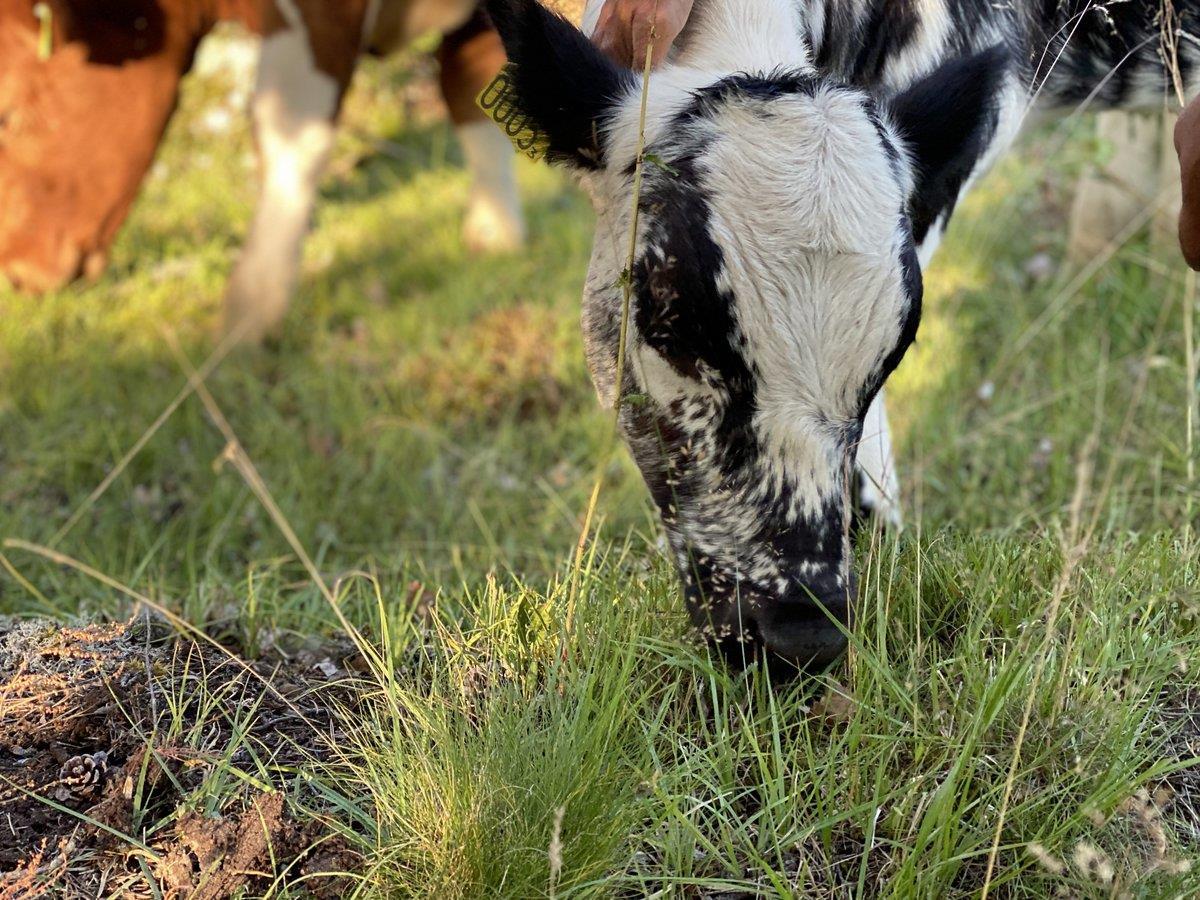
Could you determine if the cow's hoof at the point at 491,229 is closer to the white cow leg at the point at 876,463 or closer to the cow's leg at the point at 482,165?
the cow's leg at the point at 482,165

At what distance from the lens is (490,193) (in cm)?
632

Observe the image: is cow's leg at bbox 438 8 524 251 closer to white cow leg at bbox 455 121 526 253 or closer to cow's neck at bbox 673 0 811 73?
white cow leg at bbox 455 121 526 253

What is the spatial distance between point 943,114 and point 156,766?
177 cm

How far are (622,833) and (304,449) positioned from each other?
2.88 m

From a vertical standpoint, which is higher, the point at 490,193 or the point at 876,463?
the point at 490,193

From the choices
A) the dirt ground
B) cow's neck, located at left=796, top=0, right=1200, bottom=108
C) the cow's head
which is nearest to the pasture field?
the dirt ground

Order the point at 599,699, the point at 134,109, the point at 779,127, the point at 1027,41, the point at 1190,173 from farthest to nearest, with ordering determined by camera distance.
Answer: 1. the point at 134,109
2. the point at 1027,41
3. the point at 1190,173
4. the point at 779,127
5. the point at 599,699

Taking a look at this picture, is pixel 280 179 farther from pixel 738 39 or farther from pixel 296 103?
pixel 738 39

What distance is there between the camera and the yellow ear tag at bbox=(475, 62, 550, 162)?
233 cm

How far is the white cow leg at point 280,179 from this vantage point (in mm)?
5215

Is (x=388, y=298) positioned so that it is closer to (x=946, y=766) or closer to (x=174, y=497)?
(x=174, y=497)

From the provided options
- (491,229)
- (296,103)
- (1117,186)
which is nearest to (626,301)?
(1117,186)

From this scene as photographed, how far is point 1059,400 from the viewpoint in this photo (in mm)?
4133

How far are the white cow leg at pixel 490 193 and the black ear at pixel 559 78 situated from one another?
390 cm
